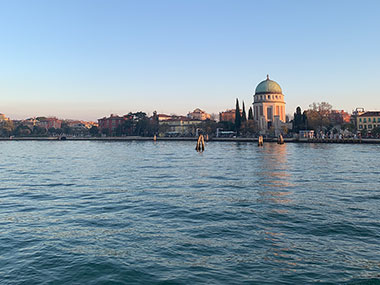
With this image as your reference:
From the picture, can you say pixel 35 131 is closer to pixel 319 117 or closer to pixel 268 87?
pixel 268 87

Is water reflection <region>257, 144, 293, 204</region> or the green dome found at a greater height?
the green dome

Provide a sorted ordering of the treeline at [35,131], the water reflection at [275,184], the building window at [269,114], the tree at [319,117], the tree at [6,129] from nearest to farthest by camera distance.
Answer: the water reflection at [275,184] → the tree at [319,117] → the building window at [269,114] → the tree at [6,129] → the treeline at [35,131]

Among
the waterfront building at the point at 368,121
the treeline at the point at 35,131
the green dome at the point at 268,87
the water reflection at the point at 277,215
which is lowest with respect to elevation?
the water reflection at the point at 277,215

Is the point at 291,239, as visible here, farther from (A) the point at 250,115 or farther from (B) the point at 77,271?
(A) the point at 250,115

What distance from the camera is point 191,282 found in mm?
6828

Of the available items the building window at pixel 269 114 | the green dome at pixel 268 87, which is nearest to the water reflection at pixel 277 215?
the building window at pixel 269 114

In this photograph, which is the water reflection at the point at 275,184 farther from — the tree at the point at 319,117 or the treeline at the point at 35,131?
the treeline at the point at 35,131


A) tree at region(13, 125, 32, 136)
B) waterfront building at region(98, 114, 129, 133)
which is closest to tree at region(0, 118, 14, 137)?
tree at region(13, 125, 32, 136)

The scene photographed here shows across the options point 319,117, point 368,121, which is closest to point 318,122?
point 319,117

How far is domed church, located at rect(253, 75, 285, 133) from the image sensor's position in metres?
106

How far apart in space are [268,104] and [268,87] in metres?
5.40

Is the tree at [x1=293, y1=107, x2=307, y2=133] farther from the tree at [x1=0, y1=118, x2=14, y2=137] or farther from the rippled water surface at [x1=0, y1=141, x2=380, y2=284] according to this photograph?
the tree at [x1=0, y1=118, x2=14, y2=137]

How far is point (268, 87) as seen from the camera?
350 ft

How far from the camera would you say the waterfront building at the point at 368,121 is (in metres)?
87.9
